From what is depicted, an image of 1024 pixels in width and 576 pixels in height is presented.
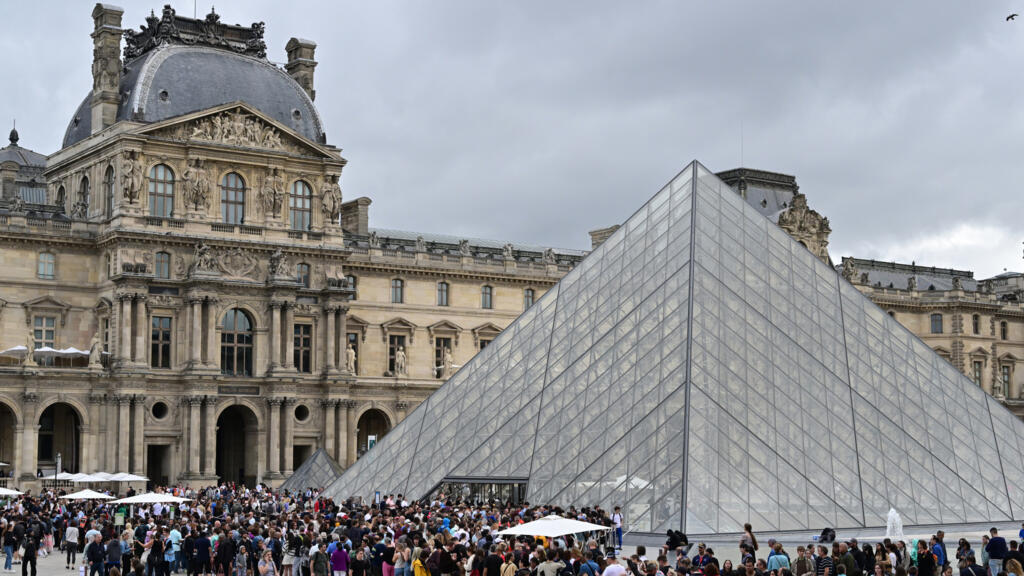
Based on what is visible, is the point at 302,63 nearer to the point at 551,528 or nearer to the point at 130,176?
the point at 130,176

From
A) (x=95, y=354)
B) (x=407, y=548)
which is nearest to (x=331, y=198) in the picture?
(x=95, y=354)

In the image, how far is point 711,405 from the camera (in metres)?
28.2

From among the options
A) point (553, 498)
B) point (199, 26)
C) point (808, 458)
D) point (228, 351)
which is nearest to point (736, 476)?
point (808, 458)

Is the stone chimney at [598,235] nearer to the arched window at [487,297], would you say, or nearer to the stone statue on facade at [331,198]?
the arched window at [487,297]

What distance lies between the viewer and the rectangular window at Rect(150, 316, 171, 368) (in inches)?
2002

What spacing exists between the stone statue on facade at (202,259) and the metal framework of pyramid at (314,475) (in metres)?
10.2

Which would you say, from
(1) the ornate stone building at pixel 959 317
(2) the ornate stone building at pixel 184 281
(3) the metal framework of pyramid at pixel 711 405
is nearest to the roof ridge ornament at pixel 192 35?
(2) the ornate stone building at pixel 184 281

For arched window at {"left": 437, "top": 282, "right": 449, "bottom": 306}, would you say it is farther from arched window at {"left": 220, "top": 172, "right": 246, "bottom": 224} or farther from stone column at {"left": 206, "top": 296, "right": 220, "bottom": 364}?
stone column at {"left": 206, "top": 296, "right": 220, "bottom": 364}

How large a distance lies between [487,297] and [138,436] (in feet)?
61.4

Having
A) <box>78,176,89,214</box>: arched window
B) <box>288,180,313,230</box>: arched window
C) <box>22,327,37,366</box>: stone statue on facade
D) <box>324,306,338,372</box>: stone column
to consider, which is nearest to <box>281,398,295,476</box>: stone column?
<box>324,306,338,372</box>: stone column

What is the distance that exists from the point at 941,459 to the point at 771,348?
4248mm

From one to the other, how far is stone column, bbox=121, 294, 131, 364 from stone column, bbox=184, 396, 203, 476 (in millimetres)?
2745

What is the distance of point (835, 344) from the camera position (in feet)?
104

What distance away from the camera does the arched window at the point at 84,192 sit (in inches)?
2089
